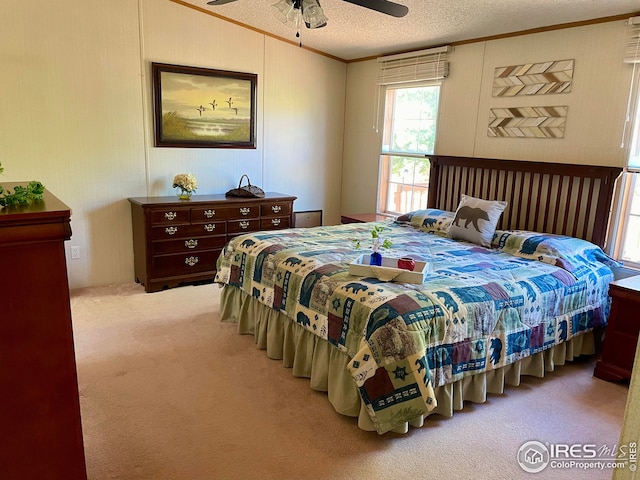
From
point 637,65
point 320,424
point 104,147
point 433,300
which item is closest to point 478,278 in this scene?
point 433,300

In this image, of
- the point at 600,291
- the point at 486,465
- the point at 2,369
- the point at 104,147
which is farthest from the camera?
the point at 104,147

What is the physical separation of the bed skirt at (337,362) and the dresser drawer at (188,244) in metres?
1.01

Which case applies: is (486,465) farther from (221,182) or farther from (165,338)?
(221,182)

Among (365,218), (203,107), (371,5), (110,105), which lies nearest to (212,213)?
(203,107)

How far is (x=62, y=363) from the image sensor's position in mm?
1333

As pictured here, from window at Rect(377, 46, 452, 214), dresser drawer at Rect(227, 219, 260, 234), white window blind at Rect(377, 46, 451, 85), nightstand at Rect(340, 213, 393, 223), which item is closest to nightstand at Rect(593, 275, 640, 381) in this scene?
window at Rect(377, 46, 452, 214)

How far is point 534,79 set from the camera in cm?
380

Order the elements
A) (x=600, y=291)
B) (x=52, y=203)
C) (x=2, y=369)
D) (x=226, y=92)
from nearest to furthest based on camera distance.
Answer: (x=2, y=369)
(x=52, y=203)
(x=600, y=291)
(x=226, y=92)

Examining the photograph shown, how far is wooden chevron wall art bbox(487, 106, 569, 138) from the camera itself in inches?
145

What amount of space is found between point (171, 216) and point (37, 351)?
299 cm

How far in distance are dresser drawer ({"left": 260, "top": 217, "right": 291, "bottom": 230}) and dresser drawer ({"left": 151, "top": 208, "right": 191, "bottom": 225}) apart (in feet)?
2.58

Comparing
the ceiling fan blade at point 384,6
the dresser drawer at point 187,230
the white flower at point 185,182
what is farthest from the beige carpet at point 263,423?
the ceiling fan blade at point 384,6

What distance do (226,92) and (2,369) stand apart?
12.9ft

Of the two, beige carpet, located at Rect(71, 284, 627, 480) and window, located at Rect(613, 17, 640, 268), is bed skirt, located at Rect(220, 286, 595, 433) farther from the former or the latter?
window, located at Rect(613, 17, 640, 268)
